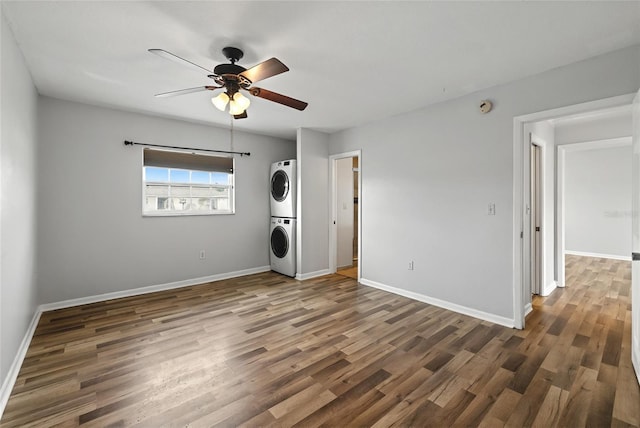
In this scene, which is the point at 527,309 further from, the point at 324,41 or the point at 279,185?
the point at 279,185

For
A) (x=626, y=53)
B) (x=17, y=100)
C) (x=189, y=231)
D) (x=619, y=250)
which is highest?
(x=626, y=53)

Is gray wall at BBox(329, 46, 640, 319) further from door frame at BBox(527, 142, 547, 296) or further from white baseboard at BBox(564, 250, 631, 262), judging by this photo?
white baseboard at BBox(564, 250, 631, 262)

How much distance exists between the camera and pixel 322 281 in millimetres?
4523

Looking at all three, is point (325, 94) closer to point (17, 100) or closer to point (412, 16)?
point (412, 16)

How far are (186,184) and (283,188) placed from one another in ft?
4.98

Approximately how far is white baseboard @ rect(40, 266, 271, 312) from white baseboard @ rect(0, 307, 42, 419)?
18.3 inches

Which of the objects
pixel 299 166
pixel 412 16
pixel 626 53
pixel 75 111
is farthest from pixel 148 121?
pixel 626 53

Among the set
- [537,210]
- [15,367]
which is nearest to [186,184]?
[15,367]

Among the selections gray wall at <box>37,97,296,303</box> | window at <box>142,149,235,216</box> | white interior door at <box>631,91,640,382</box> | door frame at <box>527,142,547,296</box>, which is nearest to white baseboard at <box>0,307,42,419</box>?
gray wall at <box>37,97,296,303</box>

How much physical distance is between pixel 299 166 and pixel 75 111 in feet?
9.66

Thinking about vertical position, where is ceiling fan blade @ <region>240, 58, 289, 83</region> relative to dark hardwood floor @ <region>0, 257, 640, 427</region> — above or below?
above

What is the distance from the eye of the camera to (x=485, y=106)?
9.68 feet

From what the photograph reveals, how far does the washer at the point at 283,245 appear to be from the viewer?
4715mm

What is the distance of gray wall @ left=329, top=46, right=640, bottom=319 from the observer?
2543mm
